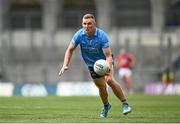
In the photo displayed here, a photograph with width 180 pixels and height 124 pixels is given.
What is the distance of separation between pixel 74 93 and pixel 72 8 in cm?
1757

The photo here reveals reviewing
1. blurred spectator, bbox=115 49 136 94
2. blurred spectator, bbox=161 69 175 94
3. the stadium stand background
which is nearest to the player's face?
blurred spectator, bbox=115 49 136 94

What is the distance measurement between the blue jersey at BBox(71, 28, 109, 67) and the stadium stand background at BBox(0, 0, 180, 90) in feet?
84.7

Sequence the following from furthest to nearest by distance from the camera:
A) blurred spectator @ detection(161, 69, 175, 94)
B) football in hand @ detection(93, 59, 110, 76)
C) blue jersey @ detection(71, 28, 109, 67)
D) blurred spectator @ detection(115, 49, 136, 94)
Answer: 1. blurred spectator @ detection(161, 69, 175, 94)
2. blurred spectator @ detection(115, 49, 136, 94)
3. blue jersey @ detection(71, 28, 109, 67)
4. football in hand @ detection(93, 59, 110, 76)

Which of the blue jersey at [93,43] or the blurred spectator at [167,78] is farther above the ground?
the blue jersey at [93,43]

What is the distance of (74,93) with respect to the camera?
39.8 m

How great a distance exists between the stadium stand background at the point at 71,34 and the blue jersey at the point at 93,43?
84.7ft

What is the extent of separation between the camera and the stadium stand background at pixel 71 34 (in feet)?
144

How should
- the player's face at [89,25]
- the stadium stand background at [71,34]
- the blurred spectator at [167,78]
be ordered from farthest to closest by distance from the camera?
the stadium stand background at [71,34] < the blurred spectator at [167,78] < the player's face at [89,25]

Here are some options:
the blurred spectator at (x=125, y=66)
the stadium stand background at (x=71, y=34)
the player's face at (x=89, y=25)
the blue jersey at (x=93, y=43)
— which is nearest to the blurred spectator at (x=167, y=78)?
the stadium stand background at (x=71, y=34)

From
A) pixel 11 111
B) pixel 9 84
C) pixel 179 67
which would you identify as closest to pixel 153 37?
pixel 179 67

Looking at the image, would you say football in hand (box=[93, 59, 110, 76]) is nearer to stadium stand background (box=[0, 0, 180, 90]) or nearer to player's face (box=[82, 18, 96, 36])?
player's face (box=[82, 18, 96, 36])

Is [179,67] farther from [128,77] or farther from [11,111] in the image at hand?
[11,111]

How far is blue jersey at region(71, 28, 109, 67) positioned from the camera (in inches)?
663

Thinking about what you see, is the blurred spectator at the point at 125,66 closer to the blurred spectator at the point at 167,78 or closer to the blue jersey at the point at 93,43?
the blurred spectator at the point at 167,78
